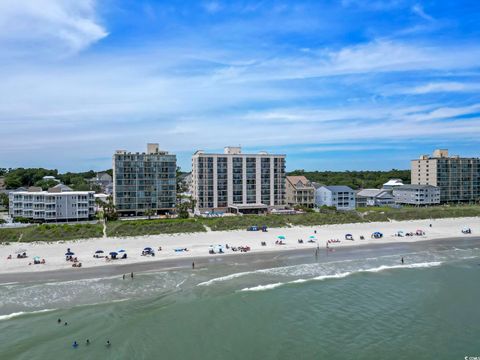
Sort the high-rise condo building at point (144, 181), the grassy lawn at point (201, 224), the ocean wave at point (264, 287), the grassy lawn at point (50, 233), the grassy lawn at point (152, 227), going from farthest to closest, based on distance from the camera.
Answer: the high-rise condo building at point (144, 181) → the grassy lawn at point (152, 227) → the grassy lawn at point (201, 224) → the grassy lawn at point (50, 233) → the ocean wave at point (264, 287)


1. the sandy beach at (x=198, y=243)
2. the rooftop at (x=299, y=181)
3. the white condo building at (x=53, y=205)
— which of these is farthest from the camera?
the rooftop at (x=299, y=181)

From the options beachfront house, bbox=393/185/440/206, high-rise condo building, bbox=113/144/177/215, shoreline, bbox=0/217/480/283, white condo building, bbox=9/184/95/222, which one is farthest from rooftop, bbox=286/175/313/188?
white condo building, bbox=9/184/95/222

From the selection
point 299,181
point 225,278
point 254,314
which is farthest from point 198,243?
point 299,181

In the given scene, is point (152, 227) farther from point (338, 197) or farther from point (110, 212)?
point (338, 197)

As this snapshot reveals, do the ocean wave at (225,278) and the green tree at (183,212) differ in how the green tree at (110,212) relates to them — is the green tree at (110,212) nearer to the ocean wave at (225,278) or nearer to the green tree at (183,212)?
the green tree at (183,212)

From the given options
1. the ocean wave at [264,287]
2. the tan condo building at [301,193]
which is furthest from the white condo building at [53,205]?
the tan condo building at [301,193]

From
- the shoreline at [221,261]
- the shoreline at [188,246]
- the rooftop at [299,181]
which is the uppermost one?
the rooftop at [299,181]

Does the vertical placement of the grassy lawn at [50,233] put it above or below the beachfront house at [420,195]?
below

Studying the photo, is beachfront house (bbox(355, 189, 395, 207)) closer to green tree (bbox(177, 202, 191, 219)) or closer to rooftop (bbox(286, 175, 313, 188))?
rooftop (bbox(286, 175, 313, 188))
